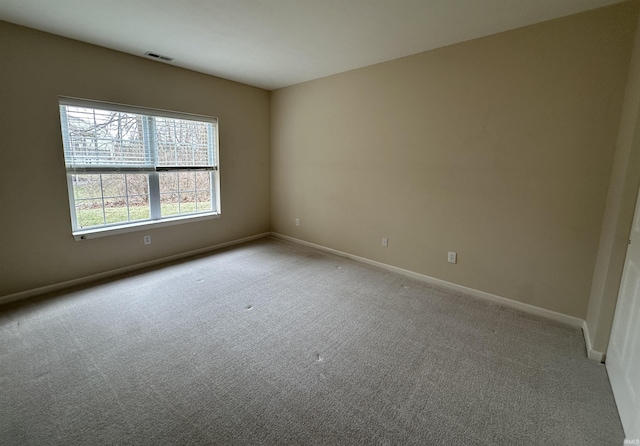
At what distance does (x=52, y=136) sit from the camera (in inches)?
111

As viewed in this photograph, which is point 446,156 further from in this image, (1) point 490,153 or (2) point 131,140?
(2) point 131,140

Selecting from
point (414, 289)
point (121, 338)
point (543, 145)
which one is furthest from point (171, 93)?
point (543, 145)

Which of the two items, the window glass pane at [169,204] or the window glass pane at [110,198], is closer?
the window glass pane at [110,198]

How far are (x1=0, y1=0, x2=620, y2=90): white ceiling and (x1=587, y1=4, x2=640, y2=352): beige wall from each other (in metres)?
0.79

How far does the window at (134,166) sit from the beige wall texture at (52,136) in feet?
0.38

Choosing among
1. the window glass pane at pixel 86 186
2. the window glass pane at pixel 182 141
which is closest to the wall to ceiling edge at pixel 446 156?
the window glass pane at pixel 86 186

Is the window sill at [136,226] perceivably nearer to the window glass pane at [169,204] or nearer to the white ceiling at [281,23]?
the window glass pane at [169,204]

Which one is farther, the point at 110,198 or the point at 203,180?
the point at 203,180

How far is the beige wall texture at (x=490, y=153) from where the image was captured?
226 centimetres

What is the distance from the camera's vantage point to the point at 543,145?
2465 mm

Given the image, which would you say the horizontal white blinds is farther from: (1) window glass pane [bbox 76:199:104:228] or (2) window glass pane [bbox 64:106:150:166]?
(1) window glass pane [bbox 76:199:104:228]

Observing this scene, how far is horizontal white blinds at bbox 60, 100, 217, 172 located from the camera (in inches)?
117

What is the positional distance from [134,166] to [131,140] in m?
0.30

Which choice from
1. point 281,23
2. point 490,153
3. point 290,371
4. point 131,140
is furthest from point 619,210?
point 131,140
